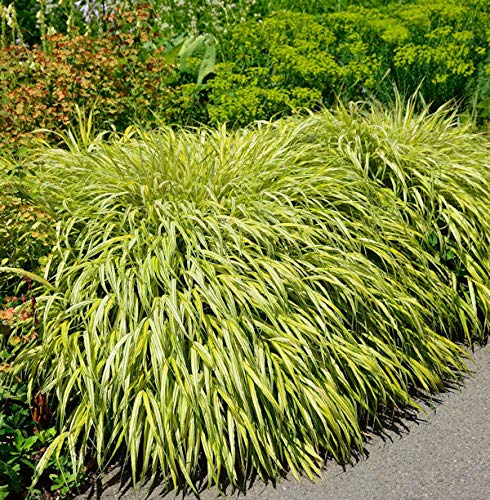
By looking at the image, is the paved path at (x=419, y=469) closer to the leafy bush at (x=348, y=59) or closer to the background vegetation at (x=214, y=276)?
the background vegetation at (x=214, y=276)

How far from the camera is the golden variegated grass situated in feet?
9.96

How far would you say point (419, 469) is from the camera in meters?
3.13

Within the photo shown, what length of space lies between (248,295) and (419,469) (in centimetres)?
98

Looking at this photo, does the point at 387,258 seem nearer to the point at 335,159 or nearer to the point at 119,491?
the point at 335,159

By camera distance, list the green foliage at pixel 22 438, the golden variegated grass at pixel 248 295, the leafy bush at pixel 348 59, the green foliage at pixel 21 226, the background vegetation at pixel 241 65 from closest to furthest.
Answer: the green foliage at pixel 22 438 → the golden variegated grass at pixel 248 295 → the green foliage at pixel 21 226 → the background vegetation at pixel 241 65 → the leafy bush at pixel 348 59

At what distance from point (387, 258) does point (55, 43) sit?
2.58m

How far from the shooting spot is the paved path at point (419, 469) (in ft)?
9.81

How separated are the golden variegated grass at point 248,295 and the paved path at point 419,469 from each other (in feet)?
0.30

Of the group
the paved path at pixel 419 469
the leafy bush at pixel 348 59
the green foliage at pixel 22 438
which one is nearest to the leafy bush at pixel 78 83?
the leafy bush at pixel 348 59

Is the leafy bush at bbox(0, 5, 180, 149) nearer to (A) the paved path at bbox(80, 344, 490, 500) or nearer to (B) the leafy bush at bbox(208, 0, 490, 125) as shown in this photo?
(B) the leafy bush at bbox(208, 0, 490, 125)

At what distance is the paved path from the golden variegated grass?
0.30ft

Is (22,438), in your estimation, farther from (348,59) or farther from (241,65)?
(348,59)

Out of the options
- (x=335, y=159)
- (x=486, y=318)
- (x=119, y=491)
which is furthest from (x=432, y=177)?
(x=119, y=491)

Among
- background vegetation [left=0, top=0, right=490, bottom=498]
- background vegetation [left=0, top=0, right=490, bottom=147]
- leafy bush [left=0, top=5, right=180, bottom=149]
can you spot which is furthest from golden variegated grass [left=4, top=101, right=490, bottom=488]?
background vegetation [left=0, top=0, right=490, bottom=147]
